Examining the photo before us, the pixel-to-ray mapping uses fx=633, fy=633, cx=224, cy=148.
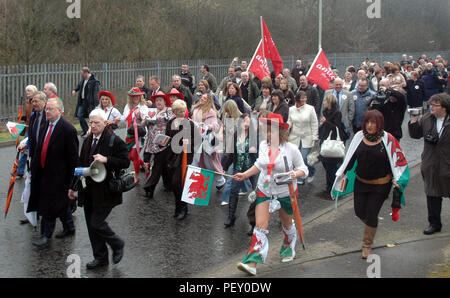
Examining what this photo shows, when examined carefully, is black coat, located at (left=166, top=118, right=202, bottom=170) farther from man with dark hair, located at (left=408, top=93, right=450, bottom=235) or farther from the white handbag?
man with dark hair, located at (left=408, top=93, right=450, bottom=235)

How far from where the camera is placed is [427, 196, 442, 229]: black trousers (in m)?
8.34

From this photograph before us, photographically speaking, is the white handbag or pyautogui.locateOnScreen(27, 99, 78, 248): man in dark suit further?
the white handbag

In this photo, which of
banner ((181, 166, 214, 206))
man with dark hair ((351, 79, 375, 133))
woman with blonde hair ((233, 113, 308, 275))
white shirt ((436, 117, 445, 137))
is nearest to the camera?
woman with blonde hair ((233, 113, 308, 275))

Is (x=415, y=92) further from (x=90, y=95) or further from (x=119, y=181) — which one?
(x=119, y=181)

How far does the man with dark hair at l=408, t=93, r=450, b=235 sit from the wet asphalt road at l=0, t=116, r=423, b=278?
1867mm

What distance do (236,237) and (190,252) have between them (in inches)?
35.6

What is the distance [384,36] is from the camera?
5322 centimetres

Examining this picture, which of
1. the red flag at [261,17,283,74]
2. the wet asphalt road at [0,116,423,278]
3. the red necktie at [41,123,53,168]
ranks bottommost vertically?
the wet asphalt road at [0,116,423,278]

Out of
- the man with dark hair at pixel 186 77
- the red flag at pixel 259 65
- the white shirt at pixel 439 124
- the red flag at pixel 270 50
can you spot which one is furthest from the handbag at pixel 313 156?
the man with dark hair at pixel 186 77

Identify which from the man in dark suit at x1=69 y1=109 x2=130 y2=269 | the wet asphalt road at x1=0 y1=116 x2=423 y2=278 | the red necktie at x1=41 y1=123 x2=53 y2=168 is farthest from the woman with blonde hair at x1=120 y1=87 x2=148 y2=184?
the man in dark suit at x1=69 y1=109 x2=130 y2=269

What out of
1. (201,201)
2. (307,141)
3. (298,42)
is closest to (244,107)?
(307,141)

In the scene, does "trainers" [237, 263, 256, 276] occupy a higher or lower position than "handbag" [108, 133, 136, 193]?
lower

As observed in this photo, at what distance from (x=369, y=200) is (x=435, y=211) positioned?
1.57 meters
